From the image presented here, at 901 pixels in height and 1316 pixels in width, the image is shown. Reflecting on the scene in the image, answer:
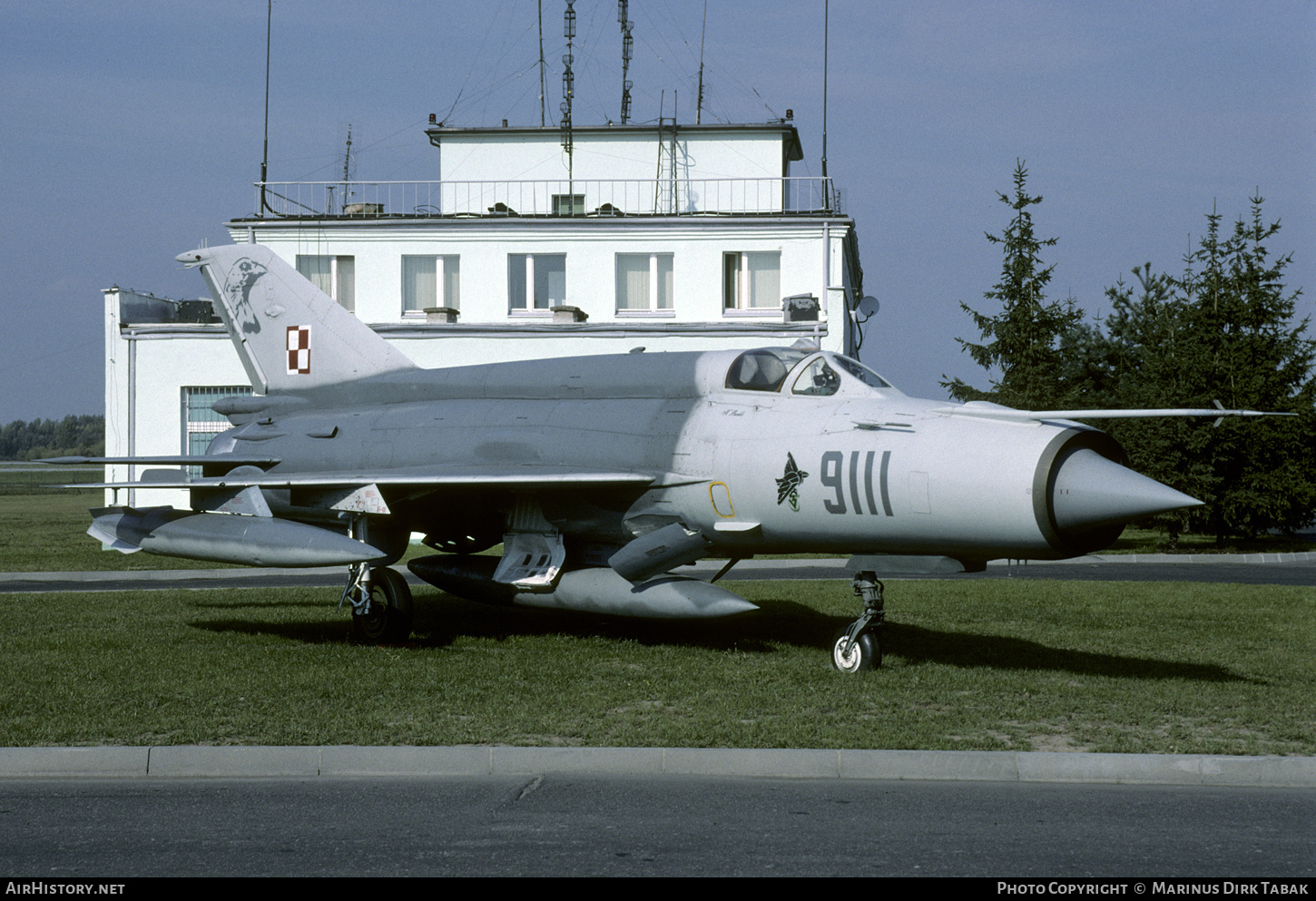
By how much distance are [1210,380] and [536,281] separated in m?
16.6

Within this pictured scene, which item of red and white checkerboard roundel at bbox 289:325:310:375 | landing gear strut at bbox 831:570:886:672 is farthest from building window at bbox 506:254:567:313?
landing gear strut at bbox 831:570:886:672

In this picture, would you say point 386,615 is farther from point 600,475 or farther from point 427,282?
point 427,282

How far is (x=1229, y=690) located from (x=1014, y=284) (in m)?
25.4

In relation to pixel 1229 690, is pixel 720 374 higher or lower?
higher

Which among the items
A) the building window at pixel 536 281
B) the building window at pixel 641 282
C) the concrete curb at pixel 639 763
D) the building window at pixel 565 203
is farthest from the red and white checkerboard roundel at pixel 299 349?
the building window at pixel 565 203

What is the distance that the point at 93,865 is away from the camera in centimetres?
555

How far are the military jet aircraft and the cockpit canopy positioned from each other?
0.03m

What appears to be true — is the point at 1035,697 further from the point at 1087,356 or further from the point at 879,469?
the point at 1087,356

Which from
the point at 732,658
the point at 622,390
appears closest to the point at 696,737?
the point at 732,658

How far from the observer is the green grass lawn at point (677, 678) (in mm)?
8336

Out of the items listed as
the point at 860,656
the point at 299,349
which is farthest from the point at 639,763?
the point at 299,349

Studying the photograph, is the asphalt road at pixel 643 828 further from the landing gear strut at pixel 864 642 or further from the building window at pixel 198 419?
the building window at pixel 198 419

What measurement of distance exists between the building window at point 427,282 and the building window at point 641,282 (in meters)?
4.12

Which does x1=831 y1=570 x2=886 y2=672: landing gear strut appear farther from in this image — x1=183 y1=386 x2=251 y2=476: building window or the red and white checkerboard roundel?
x1=183 y1=386 x2=251 y2=476: building window
